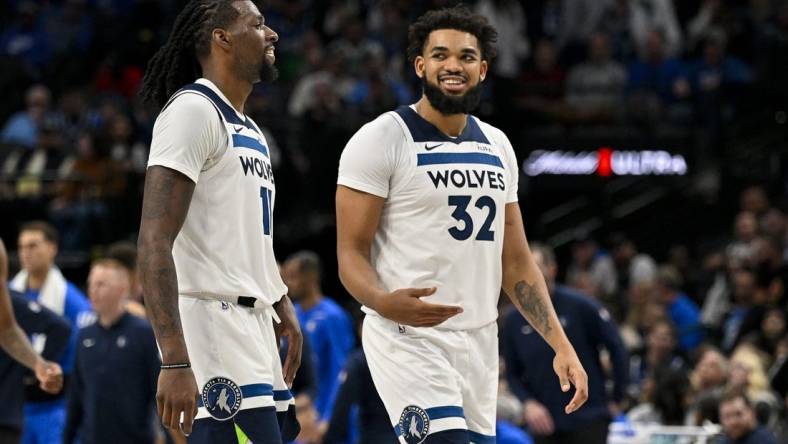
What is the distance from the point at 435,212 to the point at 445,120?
433mm

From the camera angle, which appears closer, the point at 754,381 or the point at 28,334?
the point at 28,334

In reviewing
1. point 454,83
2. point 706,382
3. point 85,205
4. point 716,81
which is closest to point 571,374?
point 454,83

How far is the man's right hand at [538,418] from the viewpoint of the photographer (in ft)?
31.8

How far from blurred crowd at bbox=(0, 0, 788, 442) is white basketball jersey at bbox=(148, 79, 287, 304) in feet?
21.9

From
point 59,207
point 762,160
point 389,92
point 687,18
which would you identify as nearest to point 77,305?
point 59,207

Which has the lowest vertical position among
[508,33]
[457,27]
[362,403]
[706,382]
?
[706,382]

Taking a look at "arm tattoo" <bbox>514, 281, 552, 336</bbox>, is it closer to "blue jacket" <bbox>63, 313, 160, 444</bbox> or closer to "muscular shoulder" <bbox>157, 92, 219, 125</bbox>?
"muscular shoulder" <bbox>157, 92, 219, 125</bbox>

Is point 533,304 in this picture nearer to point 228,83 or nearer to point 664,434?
point 228,83

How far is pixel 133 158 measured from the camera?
16234mm

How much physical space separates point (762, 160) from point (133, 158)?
769cm

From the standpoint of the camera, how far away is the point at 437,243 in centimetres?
582

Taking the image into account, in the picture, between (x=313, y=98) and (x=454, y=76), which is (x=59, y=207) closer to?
(x=313, y=98)

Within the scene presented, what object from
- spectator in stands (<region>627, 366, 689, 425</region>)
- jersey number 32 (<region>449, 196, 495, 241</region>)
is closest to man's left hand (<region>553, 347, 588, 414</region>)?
jersey number 32 (<region>449, 196, 495, 241</region>)

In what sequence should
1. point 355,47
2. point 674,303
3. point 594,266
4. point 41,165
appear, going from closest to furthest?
1. point 674,303
2. point 41,165
3. point 594,266
4. point 355,47
